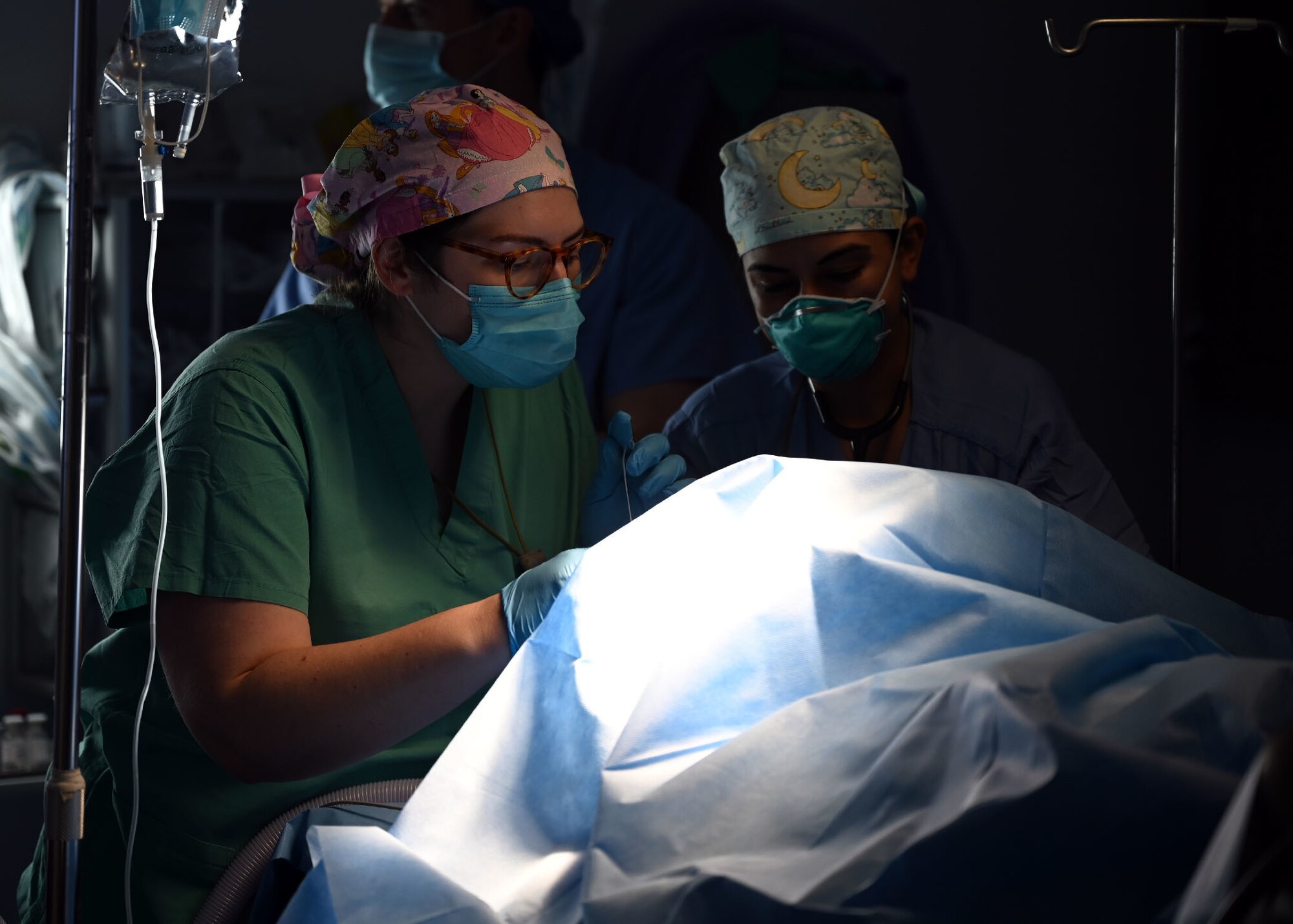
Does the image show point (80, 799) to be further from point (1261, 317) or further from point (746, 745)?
point (1261, 317)

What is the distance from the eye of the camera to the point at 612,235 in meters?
2.48

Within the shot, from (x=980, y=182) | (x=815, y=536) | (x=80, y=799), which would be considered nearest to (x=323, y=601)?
(x=80, y=799)

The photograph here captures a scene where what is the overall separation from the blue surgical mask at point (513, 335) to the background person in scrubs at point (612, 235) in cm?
88

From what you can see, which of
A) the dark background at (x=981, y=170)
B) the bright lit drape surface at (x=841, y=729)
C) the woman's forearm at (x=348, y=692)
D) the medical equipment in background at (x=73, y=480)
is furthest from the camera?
the dark background at (x=981, y=170)

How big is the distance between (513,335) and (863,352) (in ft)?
2.14

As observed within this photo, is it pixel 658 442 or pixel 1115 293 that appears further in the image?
pixel 1115 293

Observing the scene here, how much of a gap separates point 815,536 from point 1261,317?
7.55 ft

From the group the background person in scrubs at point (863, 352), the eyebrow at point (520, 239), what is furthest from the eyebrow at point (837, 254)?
the eyebrow at point (520, 239)

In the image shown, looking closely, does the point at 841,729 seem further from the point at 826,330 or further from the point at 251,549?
the point at 826,330

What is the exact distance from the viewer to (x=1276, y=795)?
0.56 m

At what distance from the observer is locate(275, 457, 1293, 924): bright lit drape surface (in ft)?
2.48

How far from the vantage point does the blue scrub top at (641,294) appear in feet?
8.11

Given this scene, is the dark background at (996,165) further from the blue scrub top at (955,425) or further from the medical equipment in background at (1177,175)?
the blue scrub top at (955,425)

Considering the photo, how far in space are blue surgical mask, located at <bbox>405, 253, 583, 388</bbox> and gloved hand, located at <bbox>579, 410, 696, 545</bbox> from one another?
0.40 feet
